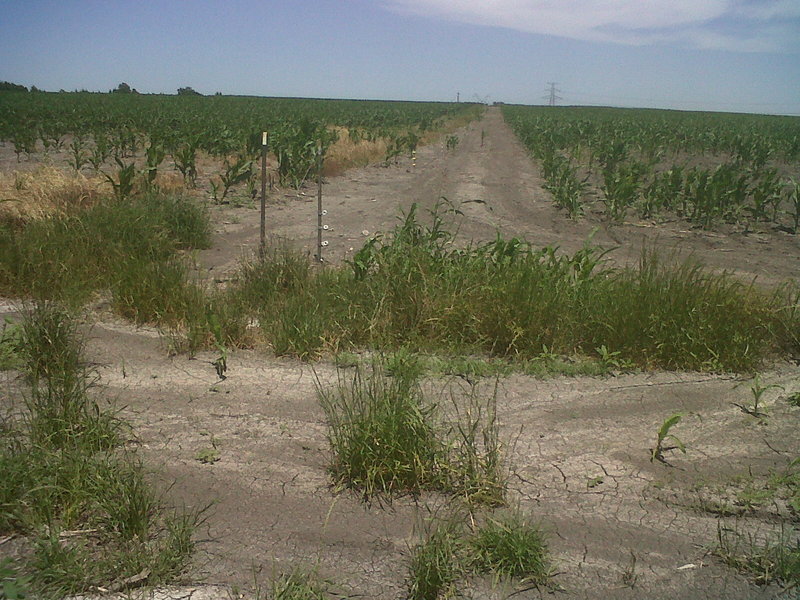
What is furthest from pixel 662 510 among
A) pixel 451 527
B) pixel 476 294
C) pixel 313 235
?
pixel 313 235

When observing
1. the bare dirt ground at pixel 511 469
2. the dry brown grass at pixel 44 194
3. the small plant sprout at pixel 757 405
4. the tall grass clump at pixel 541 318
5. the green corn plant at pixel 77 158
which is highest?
the green corn plant at pixel 77 158

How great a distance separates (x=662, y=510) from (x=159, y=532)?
261cm

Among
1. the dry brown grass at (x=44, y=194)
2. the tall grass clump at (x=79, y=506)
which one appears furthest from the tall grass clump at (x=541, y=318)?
the dry brown grass at (x=44, y=194)

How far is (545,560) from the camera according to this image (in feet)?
10.5

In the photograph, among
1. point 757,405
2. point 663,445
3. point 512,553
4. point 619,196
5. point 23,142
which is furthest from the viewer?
point 23,142

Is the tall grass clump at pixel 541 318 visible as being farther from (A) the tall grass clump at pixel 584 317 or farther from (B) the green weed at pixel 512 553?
(B) the green weed at pixel 512 553

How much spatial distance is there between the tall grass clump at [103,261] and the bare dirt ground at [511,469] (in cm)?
35

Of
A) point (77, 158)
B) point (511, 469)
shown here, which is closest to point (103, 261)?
point (511, 469)

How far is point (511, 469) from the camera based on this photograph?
13.3 feet

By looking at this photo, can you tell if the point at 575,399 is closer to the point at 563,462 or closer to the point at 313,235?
the point at 563,462

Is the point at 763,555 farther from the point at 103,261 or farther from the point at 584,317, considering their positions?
the point at 103,261

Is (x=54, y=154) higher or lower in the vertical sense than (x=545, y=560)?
higher

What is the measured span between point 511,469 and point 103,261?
5.35 metres

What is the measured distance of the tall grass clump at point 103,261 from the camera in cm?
645
